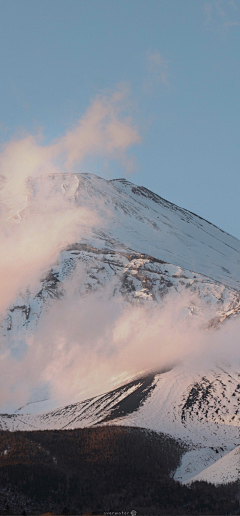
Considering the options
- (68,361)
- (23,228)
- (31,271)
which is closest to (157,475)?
(68,361)

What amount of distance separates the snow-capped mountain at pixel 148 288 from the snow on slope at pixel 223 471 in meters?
1.17

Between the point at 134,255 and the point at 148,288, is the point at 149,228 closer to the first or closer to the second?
the point at 134,255

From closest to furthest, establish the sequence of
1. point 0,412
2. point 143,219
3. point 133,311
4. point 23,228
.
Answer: point 0,412 → point 133,311 → point 23,228 → point 143,219

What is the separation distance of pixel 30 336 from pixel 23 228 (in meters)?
37.5

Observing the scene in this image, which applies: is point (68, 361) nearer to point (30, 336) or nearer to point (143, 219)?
point (30, 336)

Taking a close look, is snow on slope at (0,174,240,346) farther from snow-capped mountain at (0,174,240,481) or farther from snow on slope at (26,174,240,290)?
snow-capped mountain at (0,174,240,481)

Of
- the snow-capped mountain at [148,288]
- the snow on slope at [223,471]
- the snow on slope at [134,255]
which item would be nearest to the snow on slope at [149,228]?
the snow on slope at [134,255]

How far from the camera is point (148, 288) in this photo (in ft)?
352

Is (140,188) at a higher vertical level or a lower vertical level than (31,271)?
higher

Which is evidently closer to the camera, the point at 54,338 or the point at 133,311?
the point at 54,338

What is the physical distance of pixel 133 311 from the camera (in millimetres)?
102438

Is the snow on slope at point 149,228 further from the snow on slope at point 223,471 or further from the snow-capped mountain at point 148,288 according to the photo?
the snow on slope at point 223,471

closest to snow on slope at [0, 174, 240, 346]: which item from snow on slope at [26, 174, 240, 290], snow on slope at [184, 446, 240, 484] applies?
snow on slope at [26, 174, 240, 290]

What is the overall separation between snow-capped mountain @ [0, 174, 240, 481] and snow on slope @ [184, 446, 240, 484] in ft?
3.84
